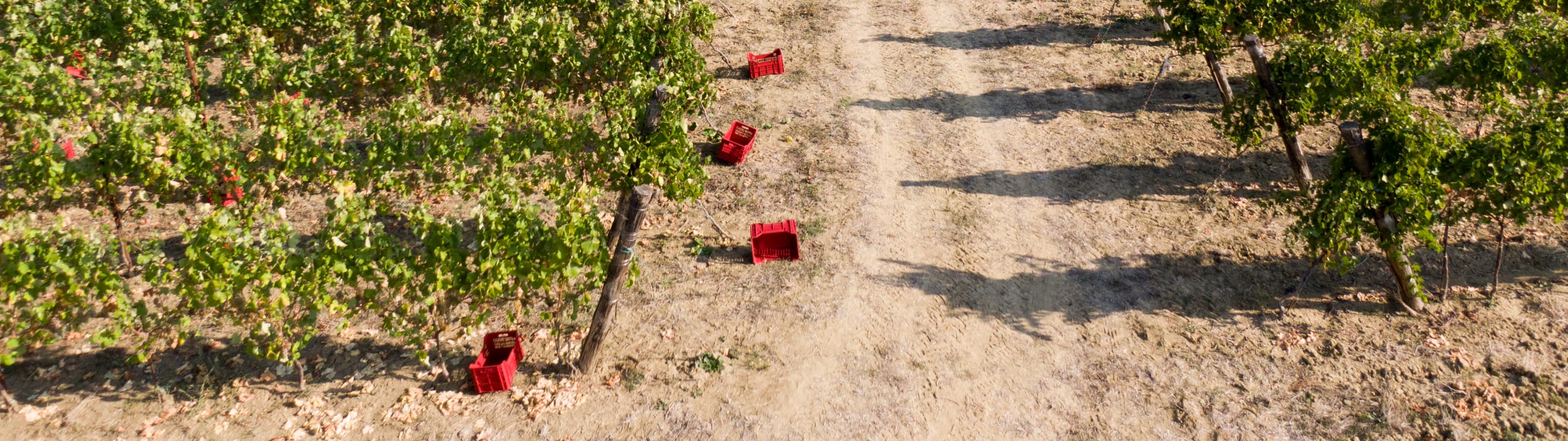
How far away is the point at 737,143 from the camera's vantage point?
1260 cm

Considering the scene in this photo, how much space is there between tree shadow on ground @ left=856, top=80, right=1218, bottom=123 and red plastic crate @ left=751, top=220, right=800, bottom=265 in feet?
13.8

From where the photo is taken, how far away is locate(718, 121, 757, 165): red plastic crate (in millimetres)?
12305

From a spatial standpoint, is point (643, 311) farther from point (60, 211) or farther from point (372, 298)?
point (60, 211)

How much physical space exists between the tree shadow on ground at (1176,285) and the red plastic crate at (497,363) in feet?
13.0

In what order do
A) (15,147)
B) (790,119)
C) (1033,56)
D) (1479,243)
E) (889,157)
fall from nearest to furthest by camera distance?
1. (15,147)
2. (1479,243)
3. (889,157)
4. (790,119)
5. (1033,56)

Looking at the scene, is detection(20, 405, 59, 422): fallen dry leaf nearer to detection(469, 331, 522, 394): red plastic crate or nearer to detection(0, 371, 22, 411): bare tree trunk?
detection(0, 371, 22, 411): bare tree trunk

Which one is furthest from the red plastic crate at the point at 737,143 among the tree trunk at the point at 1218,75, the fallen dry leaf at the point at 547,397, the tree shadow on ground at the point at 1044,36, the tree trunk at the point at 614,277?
the tree trunk at the point at 1218,75

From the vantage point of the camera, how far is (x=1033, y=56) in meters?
15.6

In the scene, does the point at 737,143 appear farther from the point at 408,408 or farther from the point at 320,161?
the point at 408,408

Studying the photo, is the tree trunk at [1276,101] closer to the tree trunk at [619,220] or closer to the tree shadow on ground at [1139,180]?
the tree shadow on ground at [1139,180]

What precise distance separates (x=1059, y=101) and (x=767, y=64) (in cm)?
460

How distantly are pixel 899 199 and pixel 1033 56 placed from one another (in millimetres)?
5567

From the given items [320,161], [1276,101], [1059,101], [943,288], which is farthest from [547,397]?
[1059,101]

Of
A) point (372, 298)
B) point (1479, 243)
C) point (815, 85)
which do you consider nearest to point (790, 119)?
point (815, 85)
